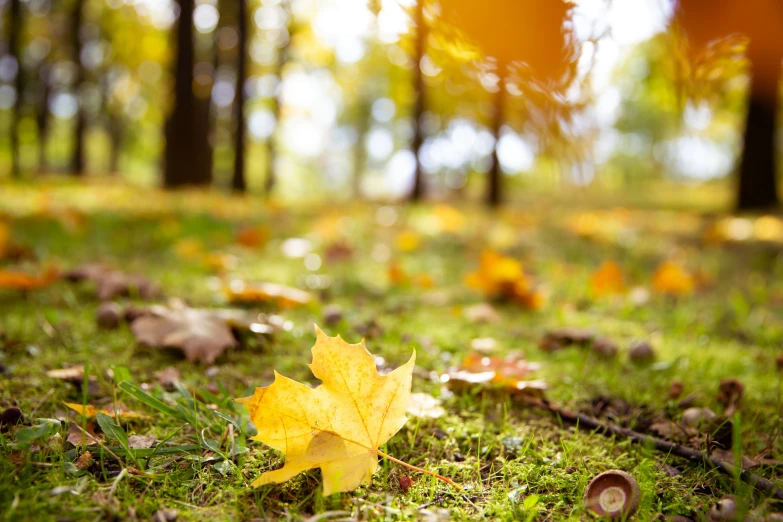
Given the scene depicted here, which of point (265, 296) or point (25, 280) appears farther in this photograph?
point (265, 296)

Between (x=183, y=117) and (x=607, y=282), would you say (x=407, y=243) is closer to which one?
(x=607, y=282)

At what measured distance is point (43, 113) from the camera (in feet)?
63.1

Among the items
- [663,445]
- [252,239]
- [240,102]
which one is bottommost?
[663,445]

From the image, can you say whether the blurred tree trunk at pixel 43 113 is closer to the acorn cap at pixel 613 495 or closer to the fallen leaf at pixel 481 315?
the fallen leaf at pixel 481 315

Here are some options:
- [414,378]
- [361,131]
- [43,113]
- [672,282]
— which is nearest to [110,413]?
[414,378]

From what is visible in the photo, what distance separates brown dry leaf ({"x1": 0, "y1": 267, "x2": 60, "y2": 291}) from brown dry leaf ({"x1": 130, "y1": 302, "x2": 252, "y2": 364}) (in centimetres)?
68

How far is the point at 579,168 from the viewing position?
954 mm

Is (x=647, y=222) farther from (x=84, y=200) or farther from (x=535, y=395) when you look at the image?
(x=84, y=200)

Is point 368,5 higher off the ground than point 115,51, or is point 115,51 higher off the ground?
point 115,51

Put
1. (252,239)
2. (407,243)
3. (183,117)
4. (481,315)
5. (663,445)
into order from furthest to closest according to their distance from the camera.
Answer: (183,117) < (407,243) < (252,239) < (481,315) < (663,445)

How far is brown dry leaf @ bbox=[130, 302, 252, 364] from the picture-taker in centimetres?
168

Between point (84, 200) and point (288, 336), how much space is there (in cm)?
459

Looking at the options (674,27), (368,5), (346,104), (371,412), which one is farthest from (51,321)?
(346,104)

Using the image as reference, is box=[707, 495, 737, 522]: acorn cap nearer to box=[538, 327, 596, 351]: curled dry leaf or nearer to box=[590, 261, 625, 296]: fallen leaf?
box=[538, 327, 596, 351]: curled dry leaf
